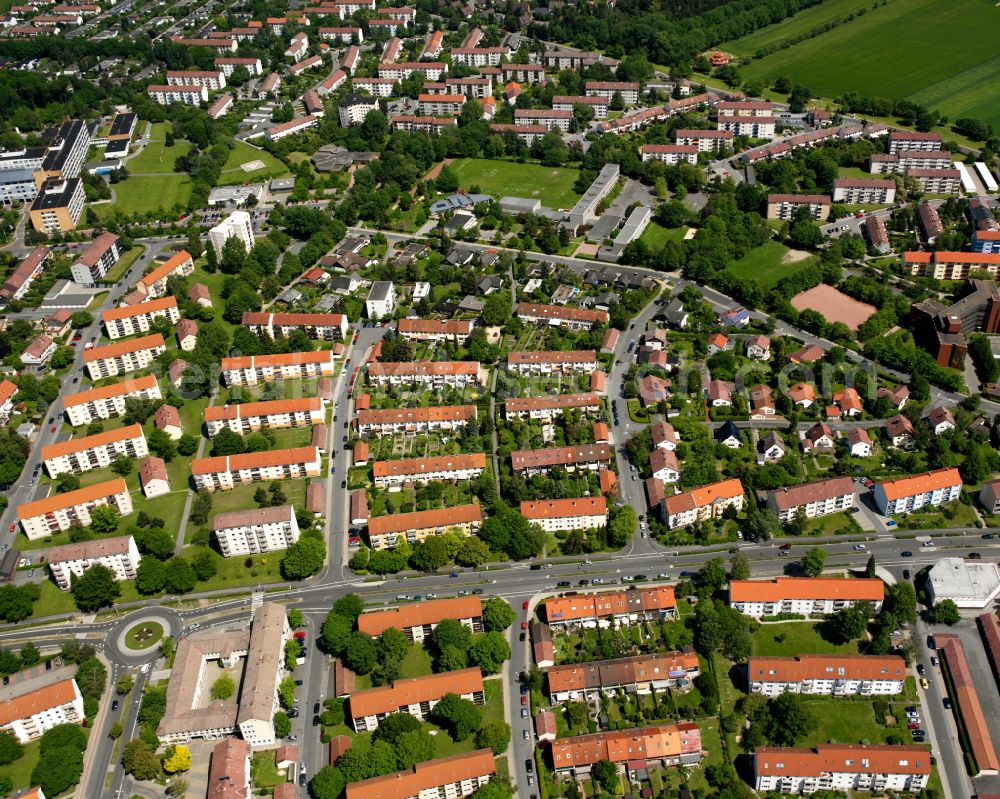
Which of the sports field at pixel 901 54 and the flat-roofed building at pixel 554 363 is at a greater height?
the sports field at pixel 901 54

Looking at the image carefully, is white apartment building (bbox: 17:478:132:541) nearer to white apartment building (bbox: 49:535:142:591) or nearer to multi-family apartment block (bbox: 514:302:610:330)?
white apartment building (bbox: 49:535:142:591)

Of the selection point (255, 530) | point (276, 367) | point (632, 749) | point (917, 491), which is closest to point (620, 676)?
point (632, 749)

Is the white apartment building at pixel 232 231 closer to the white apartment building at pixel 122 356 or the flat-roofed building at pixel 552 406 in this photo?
the white apartment building at pixel 122 356

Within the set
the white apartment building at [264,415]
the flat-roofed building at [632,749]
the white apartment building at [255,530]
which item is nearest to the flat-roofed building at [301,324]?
the white apartment building at [264,415]

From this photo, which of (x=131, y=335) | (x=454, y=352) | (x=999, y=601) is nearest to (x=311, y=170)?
(x=131, y=335)

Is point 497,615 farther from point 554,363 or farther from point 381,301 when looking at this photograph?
point 381,301

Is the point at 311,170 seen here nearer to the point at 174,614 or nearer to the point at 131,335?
the point at 131,335
